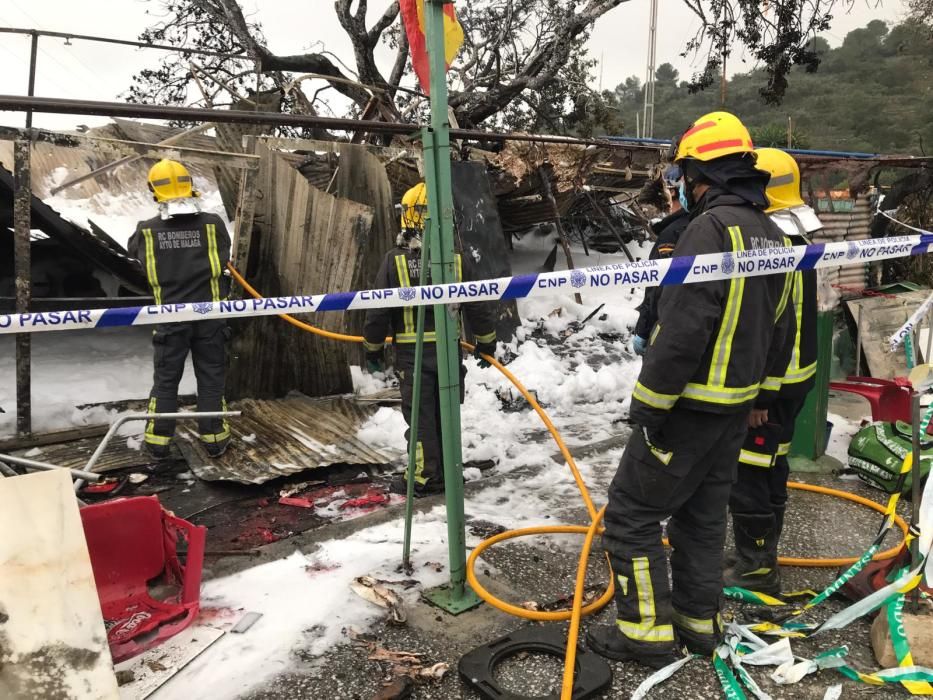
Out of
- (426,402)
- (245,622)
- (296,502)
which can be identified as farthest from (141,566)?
(426,402)

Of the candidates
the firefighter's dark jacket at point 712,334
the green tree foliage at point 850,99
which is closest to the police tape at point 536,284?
the firefighter's dark jacket at point 712,334

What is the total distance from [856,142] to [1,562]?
5045cm

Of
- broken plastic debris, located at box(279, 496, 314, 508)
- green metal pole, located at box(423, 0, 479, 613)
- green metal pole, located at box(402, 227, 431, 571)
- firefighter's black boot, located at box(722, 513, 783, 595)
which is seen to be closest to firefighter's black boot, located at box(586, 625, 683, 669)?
green metal pole, located at box(423, 0, 479, 613)

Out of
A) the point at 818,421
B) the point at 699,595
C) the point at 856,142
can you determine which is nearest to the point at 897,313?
the point at 818,421

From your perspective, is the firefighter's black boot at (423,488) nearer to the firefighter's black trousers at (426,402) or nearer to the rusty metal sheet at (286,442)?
the firefighter's black trousers at (426,402)

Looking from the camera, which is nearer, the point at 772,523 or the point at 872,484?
the point at 772,523

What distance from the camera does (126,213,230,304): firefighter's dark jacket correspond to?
4762 millimetres

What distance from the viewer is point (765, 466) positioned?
3094 mm

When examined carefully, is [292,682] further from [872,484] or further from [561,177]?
[561,177]

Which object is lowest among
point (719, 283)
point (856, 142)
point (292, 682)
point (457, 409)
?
point (292, 682)

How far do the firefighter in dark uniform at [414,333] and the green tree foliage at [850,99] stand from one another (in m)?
35.0

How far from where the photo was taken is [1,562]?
6.14 feet

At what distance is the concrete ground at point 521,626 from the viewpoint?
239cm

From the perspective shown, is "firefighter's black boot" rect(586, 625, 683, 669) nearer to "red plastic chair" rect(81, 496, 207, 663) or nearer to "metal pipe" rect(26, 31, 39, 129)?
"red plastic chair" rect(81, 496, 207, 663)
